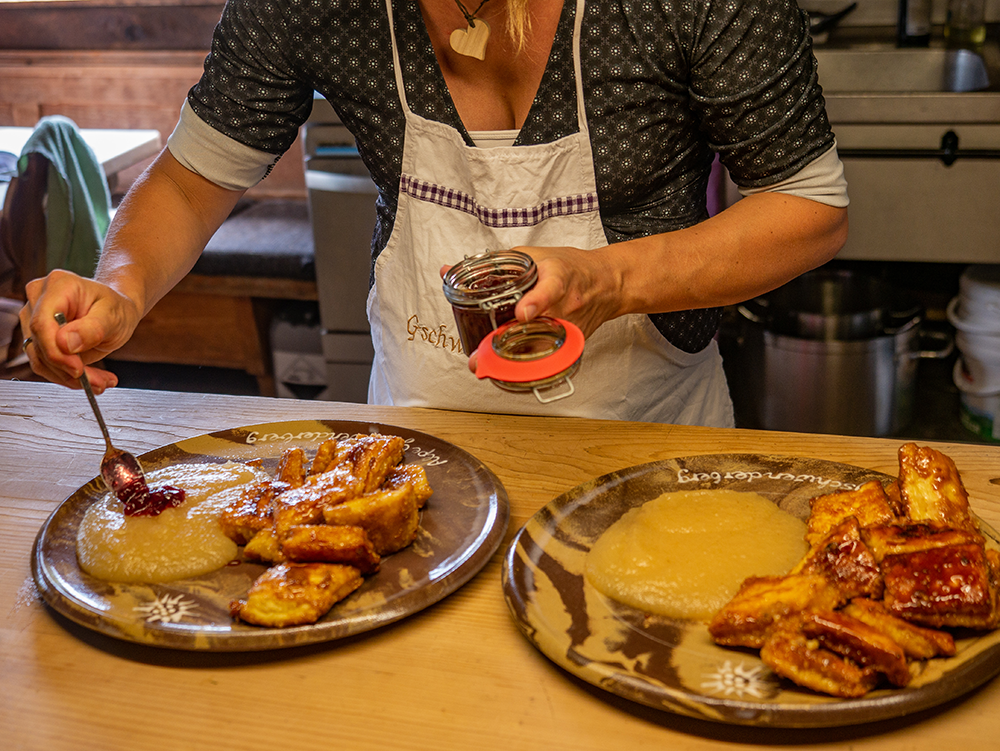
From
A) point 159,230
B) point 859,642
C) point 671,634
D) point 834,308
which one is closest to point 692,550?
point 671,634

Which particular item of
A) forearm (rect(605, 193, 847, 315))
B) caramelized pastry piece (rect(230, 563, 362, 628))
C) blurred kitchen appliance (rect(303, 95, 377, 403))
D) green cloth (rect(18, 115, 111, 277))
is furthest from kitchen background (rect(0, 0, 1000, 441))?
caramelized pastry piece (rect(230, 563, 362, 628))

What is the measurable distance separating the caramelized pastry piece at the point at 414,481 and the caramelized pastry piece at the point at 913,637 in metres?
0.49

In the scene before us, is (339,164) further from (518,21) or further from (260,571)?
(260,571)

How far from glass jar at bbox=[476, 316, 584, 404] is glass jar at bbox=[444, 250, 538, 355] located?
2cm

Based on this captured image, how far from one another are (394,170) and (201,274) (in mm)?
2196

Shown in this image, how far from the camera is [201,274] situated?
11.5 ft

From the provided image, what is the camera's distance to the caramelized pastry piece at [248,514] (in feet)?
3.39

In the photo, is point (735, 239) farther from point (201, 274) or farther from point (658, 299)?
point (201, 274)

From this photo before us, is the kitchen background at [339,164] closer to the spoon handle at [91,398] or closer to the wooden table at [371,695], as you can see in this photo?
the wooden table at [371,695]

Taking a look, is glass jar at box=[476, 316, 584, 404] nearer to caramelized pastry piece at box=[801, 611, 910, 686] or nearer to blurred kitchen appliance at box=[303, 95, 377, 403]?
caramelized pastry piece at box=[801, 611, 910, 686]

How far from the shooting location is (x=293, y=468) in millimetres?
1146

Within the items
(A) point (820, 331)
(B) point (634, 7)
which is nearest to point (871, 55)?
(A) point (820, 331)

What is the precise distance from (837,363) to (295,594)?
87.9 inches

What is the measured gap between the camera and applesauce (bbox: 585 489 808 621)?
2.98 feet
